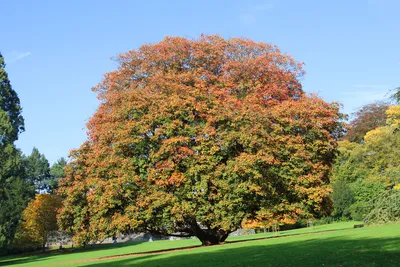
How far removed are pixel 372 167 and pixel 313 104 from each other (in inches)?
1198

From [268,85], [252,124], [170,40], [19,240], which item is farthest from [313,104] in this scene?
[19,240]

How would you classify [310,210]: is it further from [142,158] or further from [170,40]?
[170,40]

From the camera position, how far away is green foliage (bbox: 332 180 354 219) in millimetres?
53844

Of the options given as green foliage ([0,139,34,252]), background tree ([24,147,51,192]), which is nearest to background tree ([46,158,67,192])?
background tree ([24,147,51,192])

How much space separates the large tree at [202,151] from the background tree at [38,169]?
66517 mm

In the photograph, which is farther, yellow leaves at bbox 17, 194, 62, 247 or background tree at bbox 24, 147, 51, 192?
background tree at bbox 24, 147, 51, 192

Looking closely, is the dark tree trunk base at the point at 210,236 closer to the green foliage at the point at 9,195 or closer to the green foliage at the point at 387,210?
the green foliage at the point at 387,210

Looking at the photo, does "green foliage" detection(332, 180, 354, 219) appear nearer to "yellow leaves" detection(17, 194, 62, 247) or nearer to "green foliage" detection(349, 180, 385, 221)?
"green foliage" detection(349, 180, 385, 221)

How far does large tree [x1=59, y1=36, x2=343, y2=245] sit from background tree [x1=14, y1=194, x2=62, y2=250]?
22.3m

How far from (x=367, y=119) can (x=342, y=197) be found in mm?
15694

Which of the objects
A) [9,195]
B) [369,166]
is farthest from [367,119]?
[9,195]

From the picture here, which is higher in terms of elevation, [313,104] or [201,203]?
[313,104]

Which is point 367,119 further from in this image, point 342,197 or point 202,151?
point 202,151

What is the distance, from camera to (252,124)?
24.9 meters
